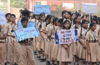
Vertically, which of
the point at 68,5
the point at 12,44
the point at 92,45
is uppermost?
the point at 68,5

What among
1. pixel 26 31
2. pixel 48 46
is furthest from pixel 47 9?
pixel 26 31

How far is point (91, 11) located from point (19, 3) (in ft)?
45.3

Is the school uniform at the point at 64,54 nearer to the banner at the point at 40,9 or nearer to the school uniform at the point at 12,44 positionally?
the school uniform at the point at 12,44

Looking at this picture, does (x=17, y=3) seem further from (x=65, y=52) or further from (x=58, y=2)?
(x=65, y=52)

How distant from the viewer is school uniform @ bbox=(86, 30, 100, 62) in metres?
8.59

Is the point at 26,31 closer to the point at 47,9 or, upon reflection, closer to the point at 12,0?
the point at 47,9

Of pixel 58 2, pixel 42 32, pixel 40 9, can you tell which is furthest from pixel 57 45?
pixel 58 2

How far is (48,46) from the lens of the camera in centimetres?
1093

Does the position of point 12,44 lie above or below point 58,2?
below

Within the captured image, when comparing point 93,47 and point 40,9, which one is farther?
point 40,9

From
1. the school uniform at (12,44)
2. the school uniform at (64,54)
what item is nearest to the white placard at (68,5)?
the school uniform at (12,44)

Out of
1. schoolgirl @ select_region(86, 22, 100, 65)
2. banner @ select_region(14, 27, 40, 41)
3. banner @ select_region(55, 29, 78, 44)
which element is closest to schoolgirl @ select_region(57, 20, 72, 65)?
banner @ select_region(55, 29, 78, 44)

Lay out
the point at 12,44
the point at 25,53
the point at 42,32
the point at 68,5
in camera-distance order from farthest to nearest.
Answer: the point at 68,5, the point at 42,32, the point at 12,44, the point at 25,53

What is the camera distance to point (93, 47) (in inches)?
341
